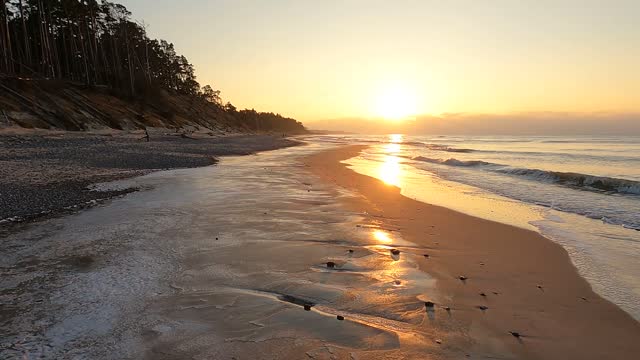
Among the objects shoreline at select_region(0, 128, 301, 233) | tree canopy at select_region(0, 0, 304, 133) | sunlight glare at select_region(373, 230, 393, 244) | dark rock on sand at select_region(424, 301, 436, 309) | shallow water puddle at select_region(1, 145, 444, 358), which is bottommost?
sunlight glare at select_region(373, 230, 393, 244)

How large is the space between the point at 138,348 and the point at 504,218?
9431 millimetres

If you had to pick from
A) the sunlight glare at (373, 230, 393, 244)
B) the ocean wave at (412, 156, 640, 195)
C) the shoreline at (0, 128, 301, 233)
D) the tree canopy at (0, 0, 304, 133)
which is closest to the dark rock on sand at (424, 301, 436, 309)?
the sunlight glare at (373, 230, 393, 244)

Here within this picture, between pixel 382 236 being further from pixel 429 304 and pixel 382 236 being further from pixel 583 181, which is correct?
pixel 583 181

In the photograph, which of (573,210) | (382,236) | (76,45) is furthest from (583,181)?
(76,45)

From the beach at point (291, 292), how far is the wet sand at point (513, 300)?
0.07 feet

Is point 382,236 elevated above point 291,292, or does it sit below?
below

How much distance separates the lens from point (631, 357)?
12.1 ft

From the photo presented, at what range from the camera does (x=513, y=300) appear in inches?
191

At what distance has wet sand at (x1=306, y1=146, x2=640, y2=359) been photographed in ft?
12.5

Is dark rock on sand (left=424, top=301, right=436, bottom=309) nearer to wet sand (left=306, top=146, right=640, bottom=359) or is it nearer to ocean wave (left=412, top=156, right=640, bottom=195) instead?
wet sand (left=306, top=146, right=640, bottom=359)

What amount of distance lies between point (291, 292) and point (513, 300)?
2751mm

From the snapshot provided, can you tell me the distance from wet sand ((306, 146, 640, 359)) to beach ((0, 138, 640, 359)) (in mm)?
20

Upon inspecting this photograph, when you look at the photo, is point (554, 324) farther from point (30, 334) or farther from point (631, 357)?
point (30, 334)

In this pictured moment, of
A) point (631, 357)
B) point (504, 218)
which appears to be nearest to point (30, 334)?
point (631, 357)
